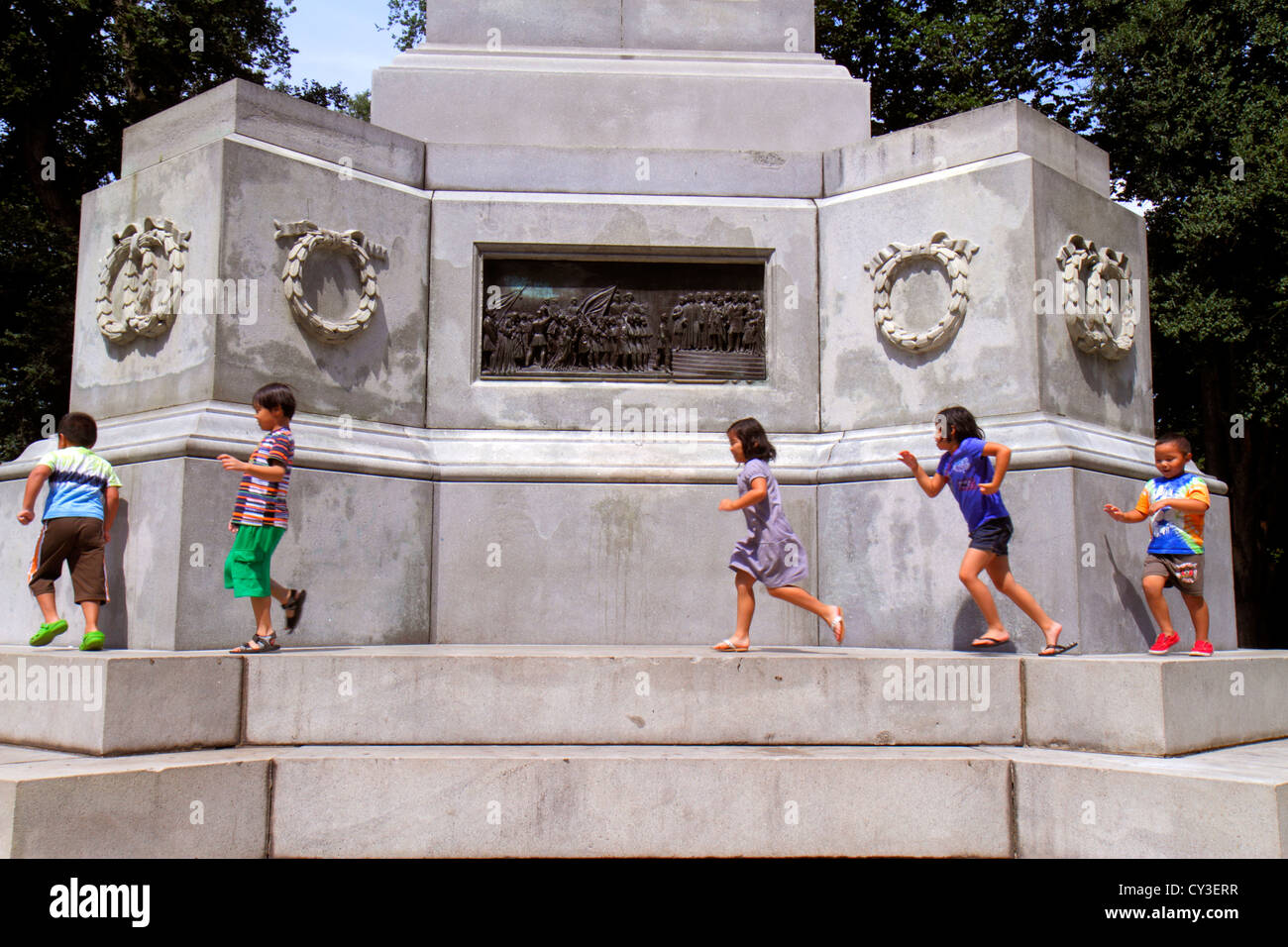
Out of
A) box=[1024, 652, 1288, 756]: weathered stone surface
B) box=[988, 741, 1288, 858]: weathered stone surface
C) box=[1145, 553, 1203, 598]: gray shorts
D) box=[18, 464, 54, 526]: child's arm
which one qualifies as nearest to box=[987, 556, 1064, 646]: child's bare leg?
box=[1024, 652, 1288, 756]: weathered stone surface

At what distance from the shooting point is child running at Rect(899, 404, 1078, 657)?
700 cm

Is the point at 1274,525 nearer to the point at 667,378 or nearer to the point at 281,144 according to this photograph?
the point at 667,378

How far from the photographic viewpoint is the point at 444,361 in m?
8.80

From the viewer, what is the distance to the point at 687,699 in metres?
6.17

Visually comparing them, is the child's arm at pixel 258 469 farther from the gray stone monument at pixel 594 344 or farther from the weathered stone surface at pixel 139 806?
the weathered stone surface at pixel 139 806

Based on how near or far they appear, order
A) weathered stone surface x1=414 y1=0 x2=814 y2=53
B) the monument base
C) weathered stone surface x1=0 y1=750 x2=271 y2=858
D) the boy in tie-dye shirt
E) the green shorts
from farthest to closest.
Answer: weathered stone surface x1=414 y1=0 x2=814 y2=53 → the boy in tie-dye shirt → the green shorts → the monument base → weathered stone surface x1=0 y1=750 x2=271 y2=858

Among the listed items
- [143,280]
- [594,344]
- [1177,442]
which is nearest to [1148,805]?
[1177,442]

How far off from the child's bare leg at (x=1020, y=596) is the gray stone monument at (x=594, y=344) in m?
0.40

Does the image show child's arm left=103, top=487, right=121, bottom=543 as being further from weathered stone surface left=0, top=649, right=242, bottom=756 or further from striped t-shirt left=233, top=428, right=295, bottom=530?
weathered stone surface left=0, top=649, right=242, bottom=756

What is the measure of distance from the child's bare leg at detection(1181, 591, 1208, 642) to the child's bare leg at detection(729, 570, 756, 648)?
3065 mm

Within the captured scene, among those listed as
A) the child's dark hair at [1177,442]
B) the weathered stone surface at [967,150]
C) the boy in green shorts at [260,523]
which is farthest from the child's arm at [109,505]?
the child's dark hair at [1177,442]

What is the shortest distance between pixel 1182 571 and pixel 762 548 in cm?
289

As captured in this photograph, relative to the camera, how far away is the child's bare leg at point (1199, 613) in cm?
780

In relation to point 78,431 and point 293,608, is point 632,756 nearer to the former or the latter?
point 293,608
